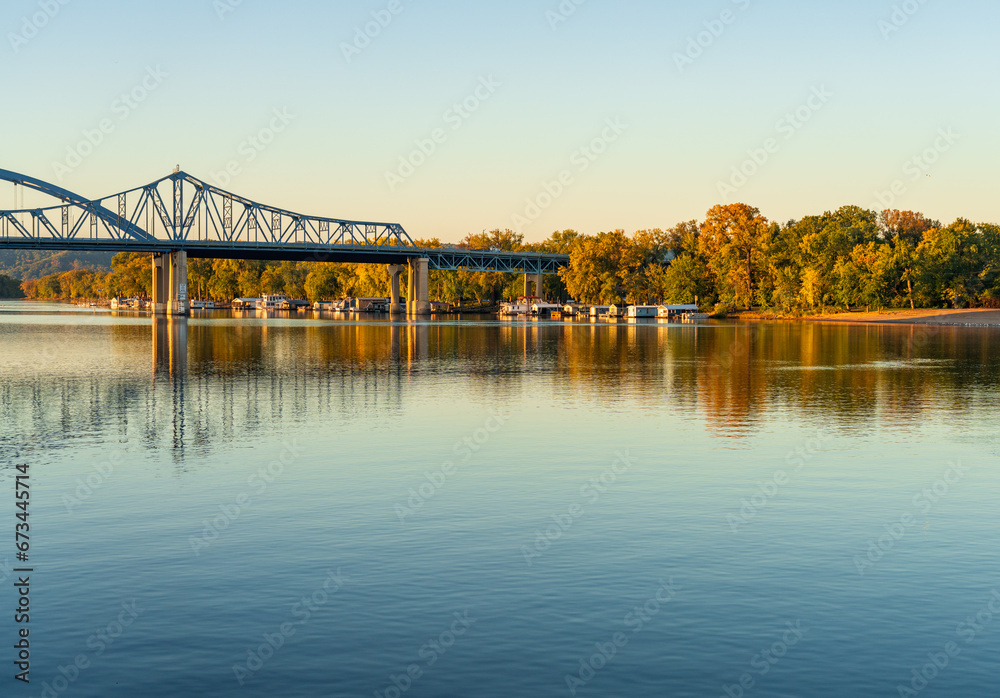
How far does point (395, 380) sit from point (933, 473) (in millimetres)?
35909

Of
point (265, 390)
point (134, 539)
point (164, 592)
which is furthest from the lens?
point (265, 390)

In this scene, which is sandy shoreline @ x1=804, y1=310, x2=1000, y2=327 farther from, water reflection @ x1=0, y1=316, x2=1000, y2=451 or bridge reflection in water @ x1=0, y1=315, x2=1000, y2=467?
bridge reflection in water @ x1=0, y1=315, x2=1000, y2=467

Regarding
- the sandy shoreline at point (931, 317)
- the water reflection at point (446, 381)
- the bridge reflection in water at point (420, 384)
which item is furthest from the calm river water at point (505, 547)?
the sandy shoreline at point (931, 317)

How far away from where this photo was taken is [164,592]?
650 inches

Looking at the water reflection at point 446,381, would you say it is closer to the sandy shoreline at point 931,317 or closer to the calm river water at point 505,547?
the calm river water at point 505,547

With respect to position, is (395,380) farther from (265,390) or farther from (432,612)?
(432,612)

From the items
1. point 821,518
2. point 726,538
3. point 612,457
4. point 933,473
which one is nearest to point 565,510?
point 726,538

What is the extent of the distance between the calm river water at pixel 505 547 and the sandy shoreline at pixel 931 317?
5517 inches

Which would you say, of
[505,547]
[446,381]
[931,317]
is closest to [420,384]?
[446,381]

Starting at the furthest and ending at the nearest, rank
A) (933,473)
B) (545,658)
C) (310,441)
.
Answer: (310,441), (933,473), (545,658)

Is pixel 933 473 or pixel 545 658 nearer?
pixel 545 658

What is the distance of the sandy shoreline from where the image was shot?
173000mm

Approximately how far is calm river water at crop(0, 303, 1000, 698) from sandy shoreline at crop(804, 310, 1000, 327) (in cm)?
14013

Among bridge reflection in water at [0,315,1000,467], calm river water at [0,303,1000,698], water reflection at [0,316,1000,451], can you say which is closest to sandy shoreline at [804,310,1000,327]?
water reflection at [0,316,1000,451]
